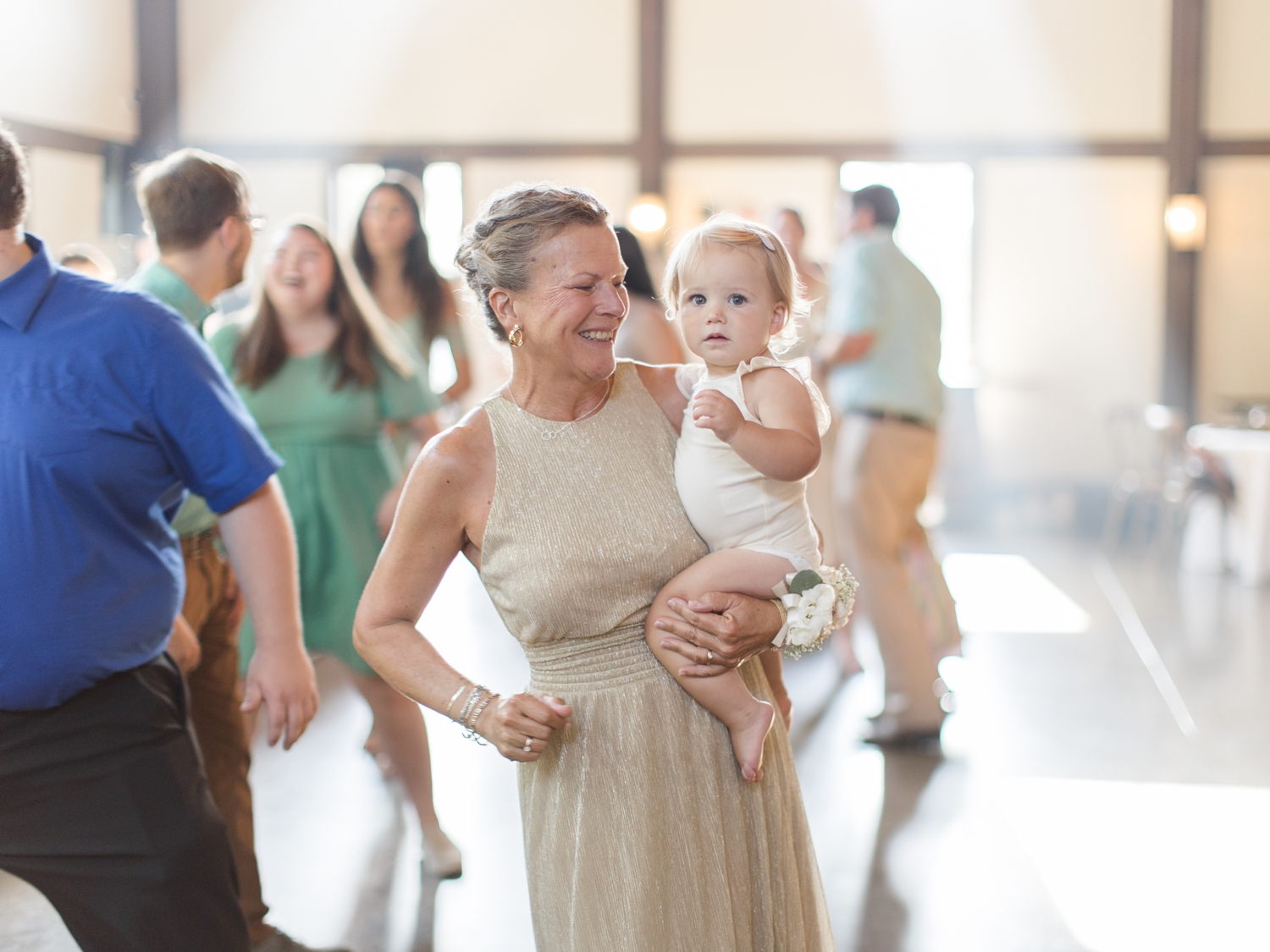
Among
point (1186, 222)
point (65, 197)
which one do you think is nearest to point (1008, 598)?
point (1186, 222)

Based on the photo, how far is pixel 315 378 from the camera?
3150 millimetres

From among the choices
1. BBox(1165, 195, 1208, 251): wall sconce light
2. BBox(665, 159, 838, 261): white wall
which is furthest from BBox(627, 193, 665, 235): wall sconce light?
BBox(1165, 195, 1208, 251): wall sconce light

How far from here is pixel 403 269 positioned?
4129 mm

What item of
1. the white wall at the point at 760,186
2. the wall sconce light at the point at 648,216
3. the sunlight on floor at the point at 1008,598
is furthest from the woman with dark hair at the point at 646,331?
the white wall at the point at 760,186

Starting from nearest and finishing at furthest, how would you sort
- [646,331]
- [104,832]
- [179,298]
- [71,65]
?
[104,832] → [179,298] → [646,331] → [71,65]

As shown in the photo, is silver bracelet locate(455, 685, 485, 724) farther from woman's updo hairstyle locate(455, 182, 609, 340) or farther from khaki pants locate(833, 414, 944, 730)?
khaki pants locate(833, 414, 944, 730)

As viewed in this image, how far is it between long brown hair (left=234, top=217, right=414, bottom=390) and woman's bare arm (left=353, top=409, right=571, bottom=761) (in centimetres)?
154

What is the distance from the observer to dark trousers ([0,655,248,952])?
167 cm

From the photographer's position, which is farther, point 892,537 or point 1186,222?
point 1186,222

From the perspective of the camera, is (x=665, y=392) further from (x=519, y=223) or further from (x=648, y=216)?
(x=648, y=216)

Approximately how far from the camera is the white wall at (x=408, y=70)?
36.0 ft

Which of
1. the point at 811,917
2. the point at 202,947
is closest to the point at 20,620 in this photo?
the point at 202,947

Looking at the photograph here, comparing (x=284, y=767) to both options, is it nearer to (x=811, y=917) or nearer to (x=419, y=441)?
(x=419, y=441)

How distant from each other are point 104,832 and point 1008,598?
6.07 metres
